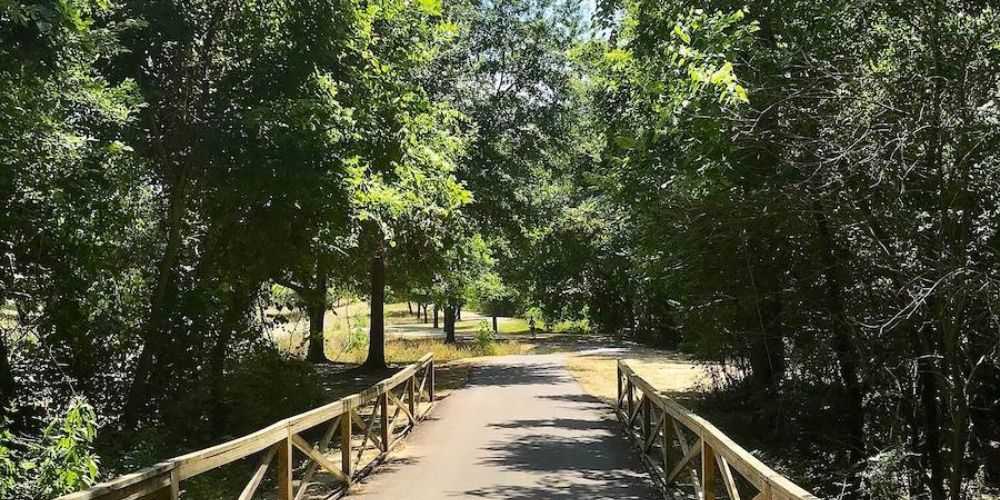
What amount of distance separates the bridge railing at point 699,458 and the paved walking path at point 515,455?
280 mm

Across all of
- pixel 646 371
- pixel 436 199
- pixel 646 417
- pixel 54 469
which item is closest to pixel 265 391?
pixel 436 199

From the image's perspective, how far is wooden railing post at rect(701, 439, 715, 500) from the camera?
23.0 ft

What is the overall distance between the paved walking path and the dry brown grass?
264 cm

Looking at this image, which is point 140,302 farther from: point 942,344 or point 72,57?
point 942,344

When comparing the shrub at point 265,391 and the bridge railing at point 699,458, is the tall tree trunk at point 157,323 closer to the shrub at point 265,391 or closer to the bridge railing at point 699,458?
the shrub at point 265,391

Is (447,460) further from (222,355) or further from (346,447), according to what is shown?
(222,355)

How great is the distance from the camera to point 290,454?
713cm

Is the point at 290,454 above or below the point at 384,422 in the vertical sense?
above

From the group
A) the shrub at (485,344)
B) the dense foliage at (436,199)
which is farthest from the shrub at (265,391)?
the shrub at (485,344)

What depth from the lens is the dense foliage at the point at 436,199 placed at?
6.93 metres

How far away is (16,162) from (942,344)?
900cm

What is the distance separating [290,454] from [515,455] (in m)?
4.35

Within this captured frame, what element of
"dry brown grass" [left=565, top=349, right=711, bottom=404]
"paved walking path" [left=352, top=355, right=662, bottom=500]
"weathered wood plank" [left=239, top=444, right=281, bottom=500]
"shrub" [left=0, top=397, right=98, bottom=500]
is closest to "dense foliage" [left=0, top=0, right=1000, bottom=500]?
"shrub" [left=0, top=397, right=98, bottom=500]

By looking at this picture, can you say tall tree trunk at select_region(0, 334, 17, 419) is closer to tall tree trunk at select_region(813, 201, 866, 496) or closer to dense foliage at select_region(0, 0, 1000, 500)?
dense foliage at select_region(0, 0, 1000, 500)
